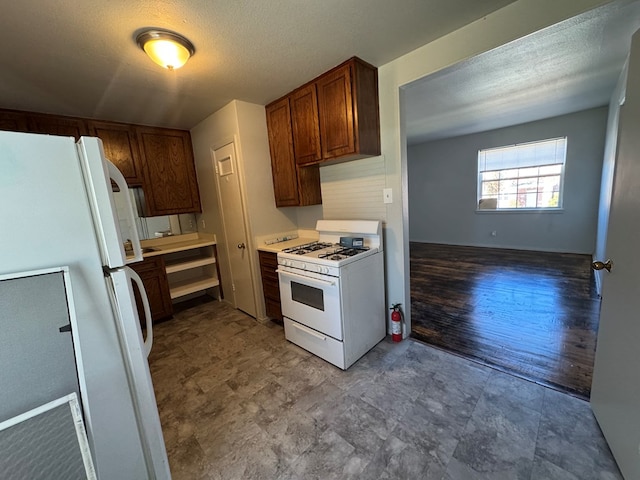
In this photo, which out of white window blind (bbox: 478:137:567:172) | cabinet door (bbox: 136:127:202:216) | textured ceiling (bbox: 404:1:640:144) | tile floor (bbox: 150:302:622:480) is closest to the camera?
tile floor (bbox: 150:302:622:480)

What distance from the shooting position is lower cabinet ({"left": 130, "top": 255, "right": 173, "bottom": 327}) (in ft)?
10.1

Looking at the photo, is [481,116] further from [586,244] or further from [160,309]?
[160,309]

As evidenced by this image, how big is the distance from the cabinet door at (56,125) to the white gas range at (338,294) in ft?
8.94

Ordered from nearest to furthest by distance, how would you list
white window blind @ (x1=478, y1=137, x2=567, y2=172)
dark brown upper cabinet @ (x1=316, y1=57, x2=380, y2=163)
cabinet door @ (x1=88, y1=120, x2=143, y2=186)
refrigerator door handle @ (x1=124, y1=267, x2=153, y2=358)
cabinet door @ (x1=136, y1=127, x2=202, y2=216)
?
refrigerator door handle @ (x1=124, y1=267, x2=153, y2=358) → dark brown upper cabinet @ (x1=316, y1=57, x2=380, y2=163) → cabinet door @ (x1=88, y1=120, x2=143, y2=186) → cabinet door @ (x1=136, y1=127, x2=202, y2=216) → white window blind @ (x1=478, y1=137, x2=567, y2=172)

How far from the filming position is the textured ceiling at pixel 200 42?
1445 mm

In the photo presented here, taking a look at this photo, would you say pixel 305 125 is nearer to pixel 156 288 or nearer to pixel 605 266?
pixel 605 266

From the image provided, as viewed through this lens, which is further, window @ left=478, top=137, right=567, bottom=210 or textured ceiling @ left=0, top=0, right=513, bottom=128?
window @ left=478, top=137, right=567, bottom=210

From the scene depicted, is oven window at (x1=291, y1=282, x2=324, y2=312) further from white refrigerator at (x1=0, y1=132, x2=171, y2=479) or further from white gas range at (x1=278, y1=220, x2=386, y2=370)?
white refrigerator at (x1=0, y1=132, x2=171, y2=479)

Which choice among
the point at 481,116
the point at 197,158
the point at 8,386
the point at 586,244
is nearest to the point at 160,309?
the point at 197,158

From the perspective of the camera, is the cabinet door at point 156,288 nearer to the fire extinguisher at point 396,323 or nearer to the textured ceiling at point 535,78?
the fire extinguisher at point 396,323

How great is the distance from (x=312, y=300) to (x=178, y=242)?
8.64ft

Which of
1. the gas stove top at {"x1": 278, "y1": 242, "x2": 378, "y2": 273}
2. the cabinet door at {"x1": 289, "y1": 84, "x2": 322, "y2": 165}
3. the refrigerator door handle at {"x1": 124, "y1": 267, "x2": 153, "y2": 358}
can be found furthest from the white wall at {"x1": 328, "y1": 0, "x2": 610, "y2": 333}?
the refrigerator door handle at {"x1": 124, "y1": 267, "x2": 153, "y2": 358}

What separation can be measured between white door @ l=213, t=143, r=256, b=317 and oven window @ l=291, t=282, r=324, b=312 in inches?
36.8

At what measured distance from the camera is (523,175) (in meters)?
5.45
